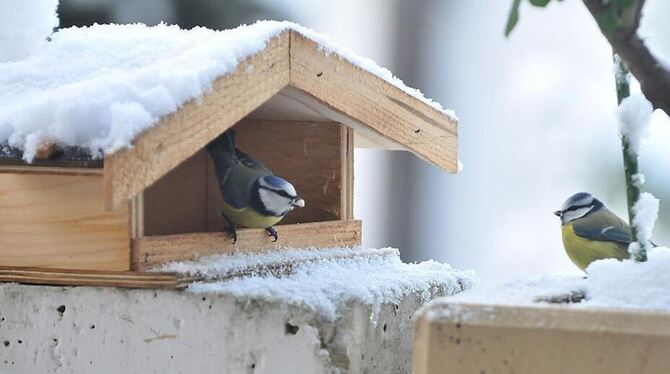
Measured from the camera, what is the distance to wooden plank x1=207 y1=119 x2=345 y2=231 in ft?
7.55

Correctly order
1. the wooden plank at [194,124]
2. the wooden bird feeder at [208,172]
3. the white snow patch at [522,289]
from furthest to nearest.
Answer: the wooden bird feeder at [208,172] → the wooden plank at [194,124] → the white snow patch at [522,289]

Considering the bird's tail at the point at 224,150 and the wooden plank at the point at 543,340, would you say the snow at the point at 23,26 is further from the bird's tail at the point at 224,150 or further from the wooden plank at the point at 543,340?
the wooden plank at the point at 543,340

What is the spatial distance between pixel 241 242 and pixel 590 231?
80 centimetres

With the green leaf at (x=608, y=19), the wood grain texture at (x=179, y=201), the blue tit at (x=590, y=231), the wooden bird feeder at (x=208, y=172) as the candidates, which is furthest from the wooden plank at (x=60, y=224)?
the blue tit at (x=590, y=231)

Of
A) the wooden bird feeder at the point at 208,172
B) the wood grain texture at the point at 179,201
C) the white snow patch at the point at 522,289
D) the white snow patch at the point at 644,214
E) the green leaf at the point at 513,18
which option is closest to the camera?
the green leaf at the point at 513,18

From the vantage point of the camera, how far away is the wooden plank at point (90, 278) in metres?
1.75

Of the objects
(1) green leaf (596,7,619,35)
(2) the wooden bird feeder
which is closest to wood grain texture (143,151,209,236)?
(2) the wooden bird feeder

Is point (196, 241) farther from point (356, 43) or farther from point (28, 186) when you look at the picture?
point (356, 43)

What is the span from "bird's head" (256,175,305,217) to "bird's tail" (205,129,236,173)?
0.23 ft

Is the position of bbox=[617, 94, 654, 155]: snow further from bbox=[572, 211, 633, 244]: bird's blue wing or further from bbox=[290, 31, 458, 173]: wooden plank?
bbox=[572, 211, 633, 244]: bird's blue wing

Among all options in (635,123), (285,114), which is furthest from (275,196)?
(635,123)

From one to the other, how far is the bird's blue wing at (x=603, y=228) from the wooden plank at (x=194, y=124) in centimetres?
86

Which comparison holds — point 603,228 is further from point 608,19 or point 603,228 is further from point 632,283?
point 608,19

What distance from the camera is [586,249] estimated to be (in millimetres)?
2387
